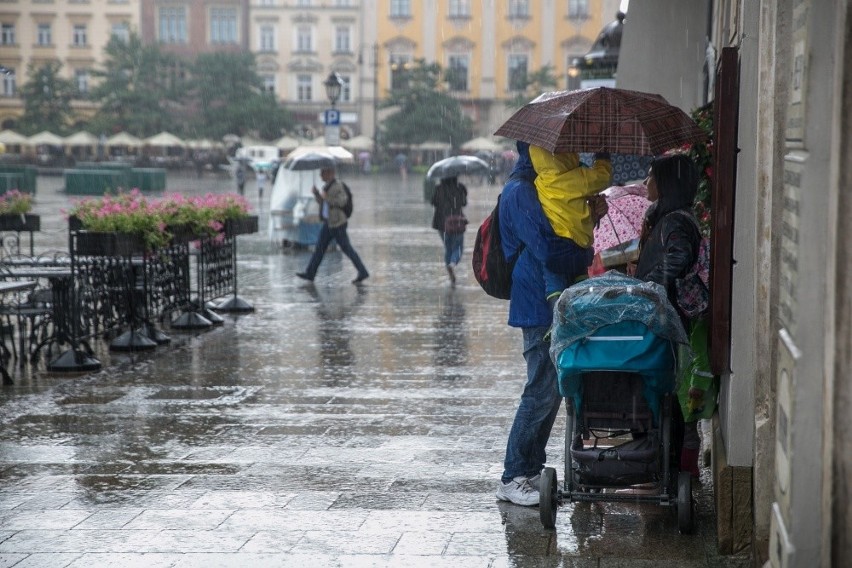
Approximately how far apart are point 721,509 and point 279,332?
8.32 m

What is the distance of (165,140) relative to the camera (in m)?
79.4

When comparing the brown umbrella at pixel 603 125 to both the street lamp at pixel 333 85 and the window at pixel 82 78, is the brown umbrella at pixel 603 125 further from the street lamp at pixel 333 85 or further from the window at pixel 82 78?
the window at pixel 82 78

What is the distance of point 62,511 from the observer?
675cm

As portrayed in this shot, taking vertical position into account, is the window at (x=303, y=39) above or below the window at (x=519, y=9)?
below

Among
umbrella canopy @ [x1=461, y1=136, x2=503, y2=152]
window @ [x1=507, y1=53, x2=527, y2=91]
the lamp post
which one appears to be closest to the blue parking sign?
the lamp post

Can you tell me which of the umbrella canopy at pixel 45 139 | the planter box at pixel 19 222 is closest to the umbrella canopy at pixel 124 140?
the umbrella canopy at pixel 45 139

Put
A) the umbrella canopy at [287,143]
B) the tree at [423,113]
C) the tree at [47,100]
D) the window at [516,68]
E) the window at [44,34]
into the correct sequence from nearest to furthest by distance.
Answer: the umbrella canopy at [287,143]
the tree at [423,113]
the tree at [47,100]
the window at [516,68]
the window at [44,34]

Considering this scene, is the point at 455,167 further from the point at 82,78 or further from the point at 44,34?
the point at 44,34

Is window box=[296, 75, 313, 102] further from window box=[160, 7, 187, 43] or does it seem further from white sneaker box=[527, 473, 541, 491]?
white sneaker box=[527, 473, 541, 491]

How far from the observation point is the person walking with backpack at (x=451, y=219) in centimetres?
1852

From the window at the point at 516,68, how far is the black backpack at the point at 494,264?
3204 inches

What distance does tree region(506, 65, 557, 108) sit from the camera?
3310 inches

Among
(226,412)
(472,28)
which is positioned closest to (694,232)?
(226,412)

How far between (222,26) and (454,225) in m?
79.9
